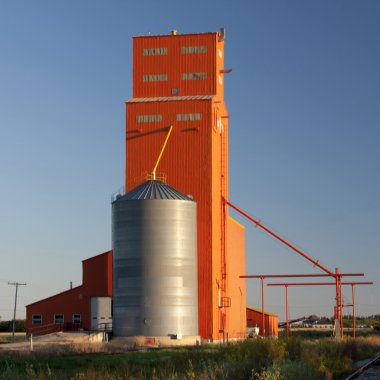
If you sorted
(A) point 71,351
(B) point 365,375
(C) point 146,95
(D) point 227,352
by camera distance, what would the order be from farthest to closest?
(C) point 146,95 < (A) point 71,351 < (D) point 227,352 < (B) point 365,375

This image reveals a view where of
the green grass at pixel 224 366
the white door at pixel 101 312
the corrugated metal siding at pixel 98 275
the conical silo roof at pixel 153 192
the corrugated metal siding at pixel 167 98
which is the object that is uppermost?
the corrugated metal siding at pixel 167 98

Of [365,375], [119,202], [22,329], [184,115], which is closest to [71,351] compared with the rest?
[119,202]

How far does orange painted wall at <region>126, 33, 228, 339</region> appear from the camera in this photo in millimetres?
59906

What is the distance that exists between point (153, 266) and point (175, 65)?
18.1 m

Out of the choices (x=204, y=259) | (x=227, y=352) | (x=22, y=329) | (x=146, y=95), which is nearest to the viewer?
(x=227, y=352)

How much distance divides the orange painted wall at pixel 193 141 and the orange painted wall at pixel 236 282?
2.62 metres

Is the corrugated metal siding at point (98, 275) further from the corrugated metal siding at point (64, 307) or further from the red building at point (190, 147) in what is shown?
the corrugated metal siding at point (64, 307)

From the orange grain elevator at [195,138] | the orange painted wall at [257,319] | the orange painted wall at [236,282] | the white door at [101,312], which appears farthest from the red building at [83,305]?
the orange painted wall at [257,319]

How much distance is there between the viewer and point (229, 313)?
6456 centimetres

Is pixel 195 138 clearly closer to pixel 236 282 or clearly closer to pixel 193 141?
pixel 193 141

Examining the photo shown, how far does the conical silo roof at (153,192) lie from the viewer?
5622cm

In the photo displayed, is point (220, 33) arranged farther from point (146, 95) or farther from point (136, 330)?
point (136, 330)

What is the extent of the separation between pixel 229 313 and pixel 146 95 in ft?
61.6

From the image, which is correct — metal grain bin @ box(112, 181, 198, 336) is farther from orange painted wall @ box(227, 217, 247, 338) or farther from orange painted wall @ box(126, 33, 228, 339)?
orange painted wall @ box(227, 217, 247, 338)
